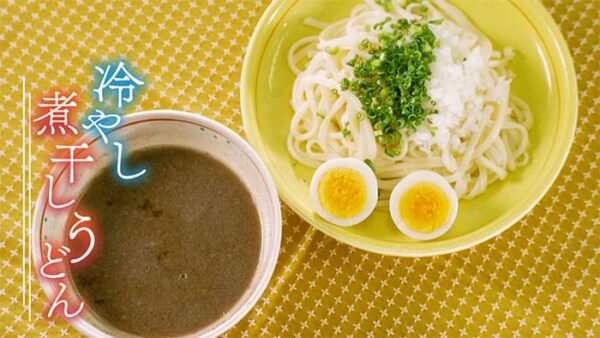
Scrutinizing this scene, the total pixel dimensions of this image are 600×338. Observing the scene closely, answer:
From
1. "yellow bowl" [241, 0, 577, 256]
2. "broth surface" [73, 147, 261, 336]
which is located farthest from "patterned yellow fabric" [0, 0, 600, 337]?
"broth surface" [73, 147, 261, 336]

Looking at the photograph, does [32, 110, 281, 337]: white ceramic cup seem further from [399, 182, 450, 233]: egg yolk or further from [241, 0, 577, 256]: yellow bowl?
[399, 182, 450, 233]: egg yolk

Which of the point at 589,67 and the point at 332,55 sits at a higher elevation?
the point at 332,55

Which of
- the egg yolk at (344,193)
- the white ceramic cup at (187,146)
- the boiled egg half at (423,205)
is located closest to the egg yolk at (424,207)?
the boiled egg half at (423,205)

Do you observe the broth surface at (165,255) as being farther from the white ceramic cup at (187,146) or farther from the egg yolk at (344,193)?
the egg yolk at (344,193)

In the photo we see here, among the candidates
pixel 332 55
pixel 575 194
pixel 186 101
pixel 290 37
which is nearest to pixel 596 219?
pixel 575 194

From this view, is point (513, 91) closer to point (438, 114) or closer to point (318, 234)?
point (438, 114)

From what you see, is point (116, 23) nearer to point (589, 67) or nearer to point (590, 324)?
point (589, 67)

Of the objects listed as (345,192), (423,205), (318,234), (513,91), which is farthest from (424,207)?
(513,91)
